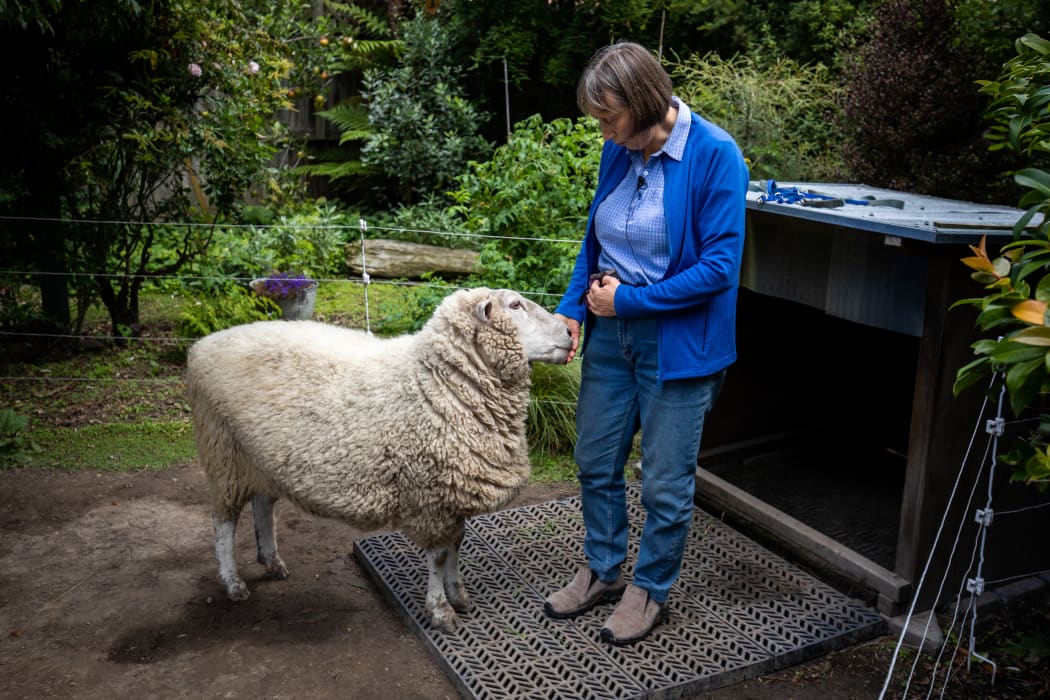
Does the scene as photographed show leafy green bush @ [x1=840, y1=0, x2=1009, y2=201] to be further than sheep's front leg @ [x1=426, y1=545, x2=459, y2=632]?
Yes

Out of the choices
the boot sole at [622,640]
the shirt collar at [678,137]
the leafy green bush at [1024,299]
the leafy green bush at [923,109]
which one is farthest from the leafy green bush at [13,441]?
the leafy green bush at [923,109]

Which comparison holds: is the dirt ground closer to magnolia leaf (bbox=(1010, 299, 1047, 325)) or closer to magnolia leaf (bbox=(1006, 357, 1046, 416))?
magnolia leaf (bbox=(1006, 357, 1046, 416))

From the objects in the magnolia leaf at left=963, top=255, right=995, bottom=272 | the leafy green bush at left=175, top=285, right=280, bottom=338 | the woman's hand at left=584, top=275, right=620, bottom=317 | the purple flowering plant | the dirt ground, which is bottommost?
the dirt ground

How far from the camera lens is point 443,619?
3598mm

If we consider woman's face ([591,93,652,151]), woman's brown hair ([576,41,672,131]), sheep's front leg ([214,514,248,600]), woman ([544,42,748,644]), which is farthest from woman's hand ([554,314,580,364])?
sheep's front leg ([214,514,248,600])

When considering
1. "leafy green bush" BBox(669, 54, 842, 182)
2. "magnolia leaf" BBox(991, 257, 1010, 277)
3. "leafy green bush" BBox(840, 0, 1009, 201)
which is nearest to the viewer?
"magnolia leaf" BBox(991, 257, 1010, 277)

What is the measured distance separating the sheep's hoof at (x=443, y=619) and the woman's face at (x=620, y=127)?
77.7 inches

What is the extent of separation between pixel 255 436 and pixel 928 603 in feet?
9.37

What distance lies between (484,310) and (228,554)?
1640mm

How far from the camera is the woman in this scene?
3029 mm

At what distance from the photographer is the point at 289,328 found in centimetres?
389

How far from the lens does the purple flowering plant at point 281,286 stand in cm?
717

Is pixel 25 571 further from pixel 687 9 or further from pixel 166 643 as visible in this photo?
pixel 687 9

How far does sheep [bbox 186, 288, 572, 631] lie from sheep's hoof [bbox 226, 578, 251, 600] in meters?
0.52
